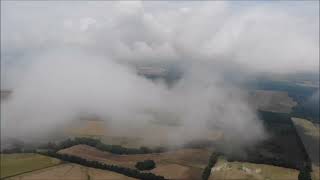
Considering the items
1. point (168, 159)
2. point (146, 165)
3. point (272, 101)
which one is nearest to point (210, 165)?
point (168, 159)


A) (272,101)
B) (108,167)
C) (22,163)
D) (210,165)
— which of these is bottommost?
(108,167)

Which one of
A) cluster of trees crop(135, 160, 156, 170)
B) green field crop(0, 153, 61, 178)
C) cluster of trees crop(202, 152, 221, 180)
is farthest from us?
cluster of trees crop(135, 160, 156, 170)

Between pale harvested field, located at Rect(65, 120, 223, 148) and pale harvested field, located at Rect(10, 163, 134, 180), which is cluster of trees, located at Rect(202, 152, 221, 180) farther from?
pale harvested field, located at Rect(10, 163, 134, 180)

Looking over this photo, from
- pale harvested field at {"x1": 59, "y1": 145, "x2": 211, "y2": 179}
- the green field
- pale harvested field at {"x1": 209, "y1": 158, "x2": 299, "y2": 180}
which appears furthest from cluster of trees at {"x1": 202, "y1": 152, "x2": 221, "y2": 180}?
the green field

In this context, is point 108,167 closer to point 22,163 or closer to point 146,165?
point 146,165

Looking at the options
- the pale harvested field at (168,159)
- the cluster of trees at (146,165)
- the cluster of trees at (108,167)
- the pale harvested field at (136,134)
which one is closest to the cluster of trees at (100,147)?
the pale harvested field at (168,159)

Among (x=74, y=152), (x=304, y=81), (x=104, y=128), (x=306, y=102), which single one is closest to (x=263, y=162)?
(x=74, y=152)
